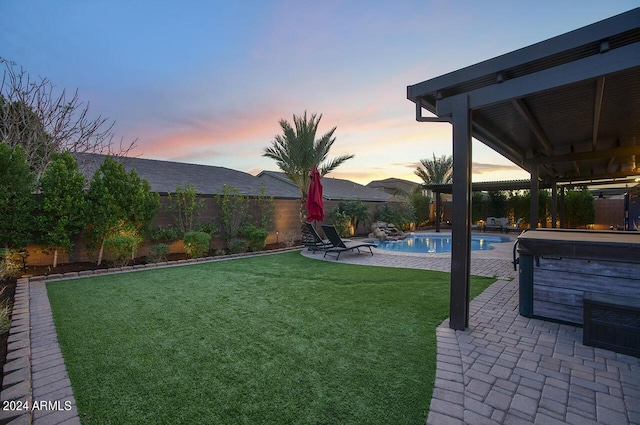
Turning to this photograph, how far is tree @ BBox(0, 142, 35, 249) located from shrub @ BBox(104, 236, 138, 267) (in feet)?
5.38

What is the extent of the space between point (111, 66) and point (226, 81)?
13.0 ft

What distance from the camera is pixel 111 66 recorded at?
421 inches

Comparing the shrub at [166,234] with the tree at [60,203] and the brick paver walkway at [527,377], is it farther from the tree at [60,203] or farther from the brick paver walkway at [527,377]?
the brick paver walkway at [527,377]

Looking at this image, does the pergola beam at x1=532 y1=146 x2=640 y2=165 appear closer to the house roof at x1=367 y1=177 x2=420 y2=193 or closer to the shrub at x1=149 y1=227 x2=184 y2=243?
the shrub at x1=149 y1=227 x2=184 y2=243

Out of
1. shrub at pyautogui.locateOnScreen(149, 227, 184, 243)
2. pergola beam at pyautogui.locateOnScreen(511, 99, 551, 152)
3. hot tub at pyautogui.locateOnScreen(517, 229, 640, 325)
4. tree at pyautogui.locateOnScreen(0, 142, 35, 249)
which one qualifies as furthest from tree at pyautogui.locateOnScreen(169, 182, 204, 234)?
hot tub at pyautogui.locateOnScreen(517, 229, 640, 325)

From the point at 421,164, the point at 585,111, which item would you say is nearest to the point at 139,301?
the point at 585,111

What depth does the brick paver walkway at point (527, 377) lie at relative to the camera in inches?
90.9

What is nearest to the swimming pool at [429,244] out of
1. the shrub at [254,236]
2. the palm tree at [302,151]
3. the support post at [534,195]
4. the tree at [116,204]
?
the support post at [534,195]

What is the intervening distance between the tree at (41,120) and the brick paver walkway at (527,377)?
13.1 m

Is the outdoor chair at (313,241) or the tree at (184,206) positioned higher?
the tree at (184,206)

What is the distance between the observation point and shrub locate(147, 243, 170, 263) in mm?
9055

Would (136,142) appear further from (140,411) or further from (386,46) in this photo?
(140,411)

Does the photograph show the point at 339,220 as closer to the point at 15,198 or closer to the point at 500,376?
the point at 15,198

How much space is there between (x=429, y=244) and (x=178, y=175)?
12.4 m
